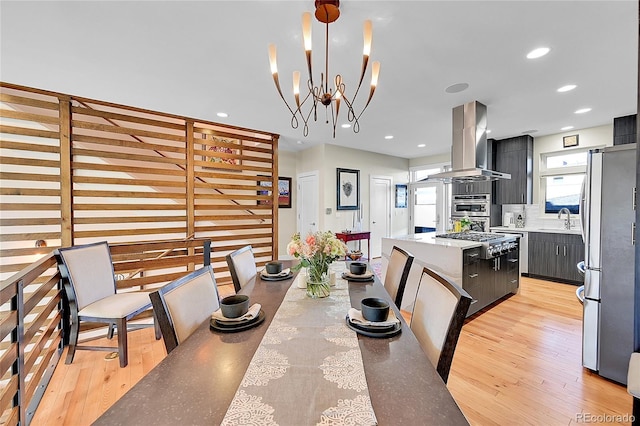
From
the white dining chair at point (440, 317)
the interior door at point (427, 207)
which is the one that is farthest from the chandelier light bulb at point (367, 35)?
the interior door at point (427, 207)

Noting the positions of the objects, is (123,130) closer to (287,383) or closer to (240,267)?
(240,267)

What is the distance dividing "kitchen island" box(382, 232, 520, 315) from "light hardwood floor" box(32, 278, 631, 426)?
0.40 meters

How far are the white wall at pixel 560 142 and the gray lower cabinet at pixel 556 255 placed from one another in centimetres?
97

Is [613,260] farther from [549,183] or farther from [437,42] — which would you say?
[549,183]

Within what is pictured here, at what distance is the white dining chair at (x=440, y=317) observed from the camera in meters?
1.03

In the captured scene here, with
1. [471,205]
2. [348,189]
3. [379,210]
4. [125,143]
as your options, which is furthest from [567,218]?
[125,143]

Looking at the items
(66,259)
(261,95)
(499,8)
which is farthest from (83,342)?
(499,8)

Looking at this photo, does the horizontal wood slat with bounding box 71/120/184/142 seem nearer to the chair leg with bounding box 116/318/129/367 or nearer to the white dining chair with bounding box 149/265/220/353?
the chair leg with bounding box 116/318/129/367

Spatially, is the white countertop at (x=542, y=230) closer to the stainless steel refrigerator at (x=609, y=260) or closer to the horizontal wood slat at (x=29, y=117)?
the stainless steel refrigerator at (x=609, y=260)

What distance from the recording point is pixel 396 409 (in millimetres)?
716

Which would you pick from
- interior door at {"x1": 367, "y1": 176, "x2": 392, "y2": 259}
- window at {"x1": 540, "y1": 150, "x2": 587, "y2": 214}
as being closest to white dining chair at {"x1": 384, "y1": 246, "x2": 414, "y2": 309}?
interior door at {"x1": 367, "y1": 176, "x2": 392, "y2": 259}

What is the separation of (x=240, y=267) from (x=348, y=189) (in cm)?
429

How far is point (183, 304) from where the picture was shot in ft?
4.15

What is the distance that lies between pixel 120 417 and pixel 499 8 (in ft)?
8.91
